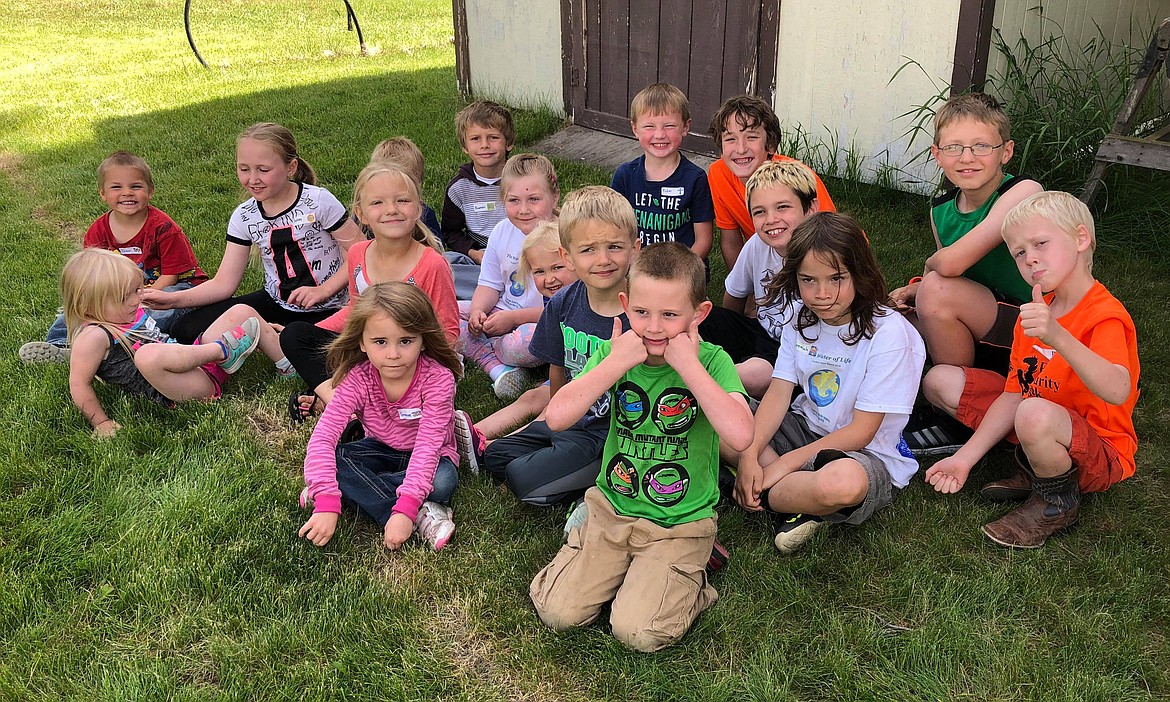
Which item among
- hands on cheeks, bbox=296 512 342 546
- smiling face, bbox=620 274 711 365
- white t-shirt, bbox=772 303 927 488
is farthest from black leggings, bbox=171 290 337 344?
white t-shirt, bbox=772 303 927 488

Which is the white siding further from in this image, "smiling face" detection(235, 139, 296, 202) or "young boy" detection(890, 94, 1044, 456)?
"young boy" detection(890, 94, 1044, 456)

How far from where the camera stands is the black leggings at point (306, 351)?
3.85 meters

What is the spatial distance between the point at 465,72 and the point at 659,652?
7437 millimetres

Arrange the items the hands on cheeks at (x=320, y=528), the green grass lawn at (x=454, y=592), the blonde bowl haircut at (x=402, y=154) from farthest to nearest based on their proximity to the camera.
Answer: the blonde bowl haircut at (x=402, y=154), the hands on cheeks at (x=320, y=528), the green grass lawn at (x=454, y=592)

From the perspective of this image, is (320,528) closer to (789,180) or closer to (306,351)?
(306,351)

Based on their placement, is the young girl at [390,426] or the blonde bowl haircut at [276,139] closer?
the young girl at [390,426]

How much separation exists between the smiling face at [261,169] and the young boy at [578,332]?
5.53ft

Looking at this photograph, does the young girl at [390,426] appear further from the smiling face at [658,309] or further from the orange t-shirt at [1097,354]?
the orange t-shirt at [1097,354]

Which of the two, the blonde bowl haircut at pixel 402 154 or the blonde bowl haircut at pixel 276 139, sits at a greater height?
the blonde bowl haircut at pixel 276 139

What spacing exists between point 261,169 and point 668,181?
1.85m

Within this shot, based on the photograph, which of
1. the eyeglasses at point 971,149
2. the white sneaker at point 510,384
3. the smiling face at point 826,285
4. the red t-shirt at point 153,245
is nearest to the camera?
the smiling face at point 826,285

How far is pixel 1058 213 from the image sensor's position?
2822 mm

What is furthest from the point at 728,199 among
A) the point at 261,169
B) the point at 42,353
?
the point at 42,353

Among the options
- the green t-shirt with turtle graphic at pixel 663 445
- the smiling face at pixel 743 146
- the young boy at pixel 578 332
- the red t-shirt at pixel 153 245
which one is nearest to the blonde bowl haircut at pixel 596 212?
the young boy at pixel 578 332
